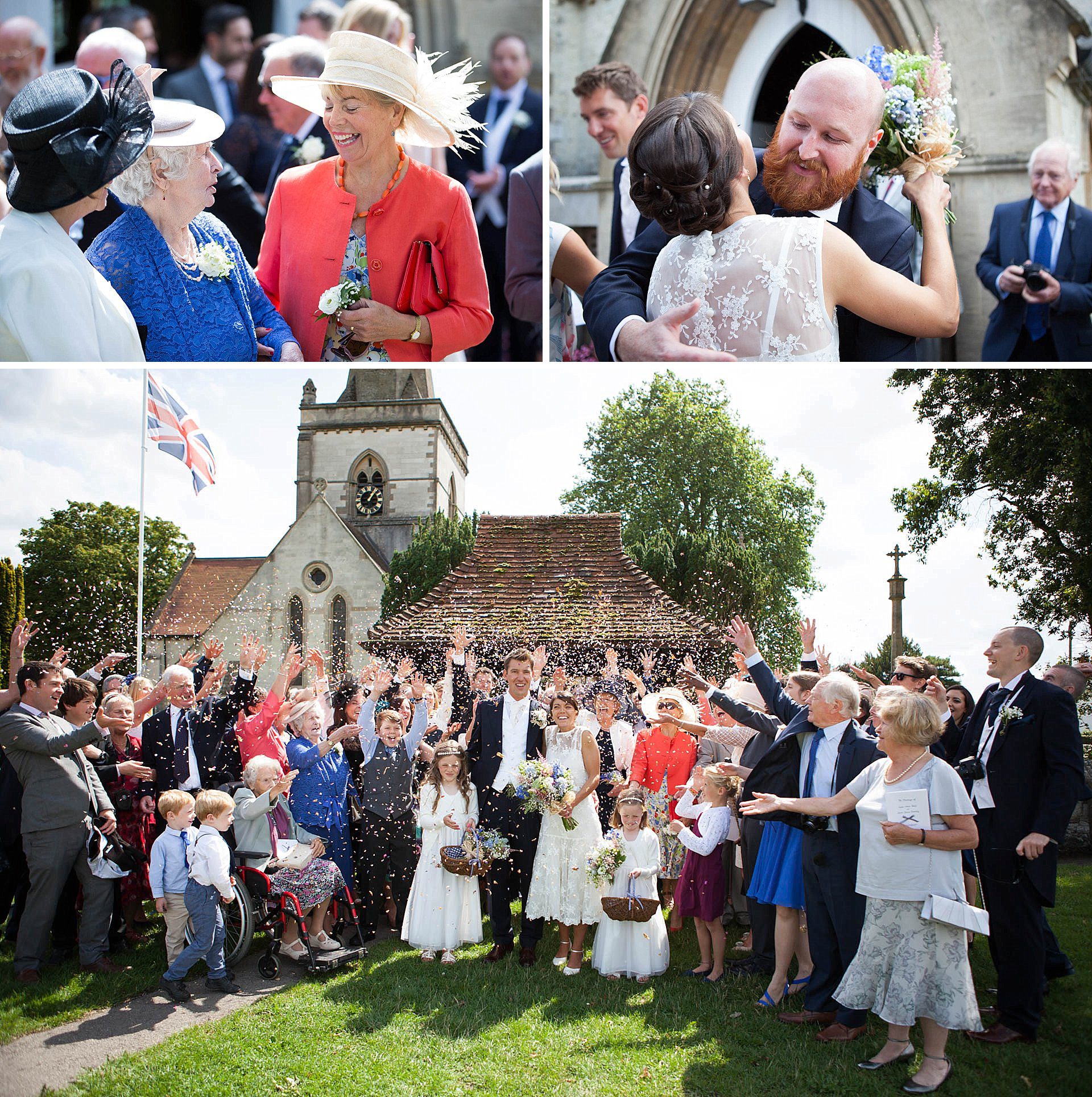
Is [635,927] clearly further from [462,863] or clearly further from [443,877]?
[443,877]

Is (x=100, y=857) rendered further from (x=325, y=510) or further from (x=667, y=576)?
(x=667, y=576)

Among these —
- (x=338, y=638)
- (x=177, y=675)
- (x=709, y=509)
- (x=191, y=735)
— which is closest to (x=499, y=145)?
(x=709, y=509)

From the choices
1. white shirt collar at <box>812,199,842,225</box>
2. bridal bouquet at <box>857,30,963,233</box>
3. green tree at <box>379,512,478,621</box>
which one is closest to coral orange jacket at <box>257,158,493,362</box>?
green tree at <box>379,512,478,621</box>

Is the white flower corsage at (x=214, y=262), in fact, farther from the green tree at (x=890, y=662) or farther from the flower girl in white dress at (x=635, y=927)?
the green tree at (x=890, y=662)

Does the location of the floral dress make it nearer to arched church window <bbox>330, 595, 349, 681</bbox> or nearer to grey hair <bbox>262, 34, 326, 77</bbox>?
grey hair <bbox>262, 34, 326, 77</bbox>

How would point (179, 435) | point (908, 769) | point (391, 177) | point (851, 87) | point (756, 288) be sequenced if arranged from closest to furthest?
point (908, 769)
point (756, 288)
point (851, 87)
point (391, 177)
point (179, 435)

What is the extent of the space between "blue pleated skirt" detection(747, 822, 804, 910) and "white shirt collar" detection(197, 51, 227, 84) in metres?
4.55

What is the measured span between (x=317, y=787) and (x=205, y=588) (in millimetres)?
1381

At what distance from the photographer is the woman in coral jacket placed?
4.68 m

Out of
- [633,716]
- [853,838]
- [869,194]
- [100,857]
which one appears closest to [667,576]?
[633,716]

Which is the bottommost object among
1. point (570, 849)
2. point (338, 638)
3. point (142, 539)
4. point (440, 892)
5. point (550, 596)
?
point (440, 892)

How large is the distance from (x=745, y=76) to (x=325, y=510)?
3.19m

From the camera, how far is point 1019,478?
17.0 ft

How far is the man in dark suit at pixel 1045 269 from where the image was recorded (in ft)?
15.0
